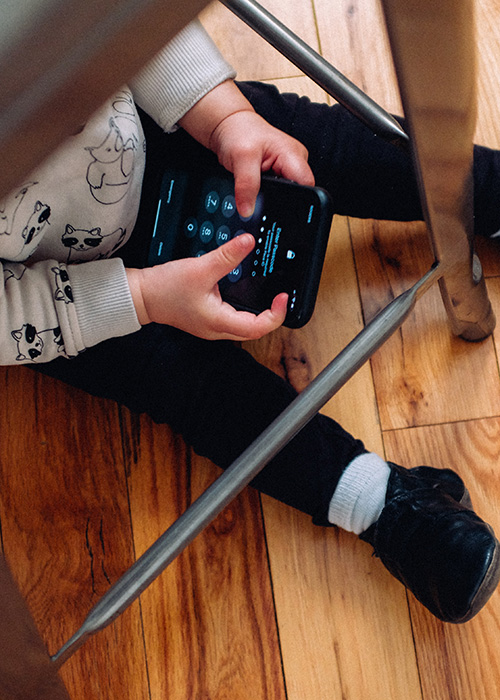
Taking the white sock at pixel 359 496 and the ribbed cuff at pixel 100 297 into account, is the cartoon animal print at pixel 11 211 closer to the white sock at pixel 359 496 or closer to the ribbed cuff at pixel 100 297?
the ribbed cuff at pixel 100 297

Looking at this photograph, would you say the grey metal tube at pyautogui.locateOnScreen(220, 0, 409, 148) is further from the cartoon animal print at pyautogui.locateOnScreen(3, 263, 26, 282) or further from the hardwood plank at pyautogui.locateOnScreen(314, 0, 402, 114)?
the hardwood plank at pyautogui.locateOnScreen(314, 0, 402, 114)

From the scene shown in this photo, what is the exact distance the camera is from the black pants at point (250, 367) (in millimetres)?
526

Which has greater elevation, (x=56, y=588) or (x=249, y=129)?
(x=249, y=129)

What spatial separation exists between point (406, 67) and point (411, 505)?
430mm

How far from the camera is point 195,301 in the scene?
46cm

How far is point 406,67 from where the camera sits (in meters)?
0.18

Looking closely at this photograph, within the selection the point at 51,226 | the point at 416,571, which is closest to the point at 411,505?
the point at 416,571

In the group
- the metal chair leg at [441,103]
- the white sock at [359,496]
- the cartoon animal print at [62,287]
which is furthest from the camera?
the white sock at [359,496]

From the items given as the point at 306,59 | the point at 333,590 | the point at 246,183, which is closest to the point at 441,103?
the point at 306,59

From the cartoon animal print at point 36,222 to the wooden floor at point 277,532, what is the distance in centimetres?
23

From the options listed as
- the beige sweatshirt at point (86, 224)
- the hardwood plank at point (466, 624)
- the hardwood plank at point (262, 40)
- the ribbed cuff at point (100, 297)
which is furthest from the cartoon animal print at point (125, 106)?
the hardwood plank at point (466, 624)

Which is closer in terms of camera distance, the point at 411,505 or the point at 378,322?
the point at 378,322

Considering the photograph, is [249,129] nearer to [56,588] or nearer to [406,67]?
[406,67]

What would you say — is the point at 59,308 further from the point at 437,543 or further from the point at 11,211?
the point at 437,543
